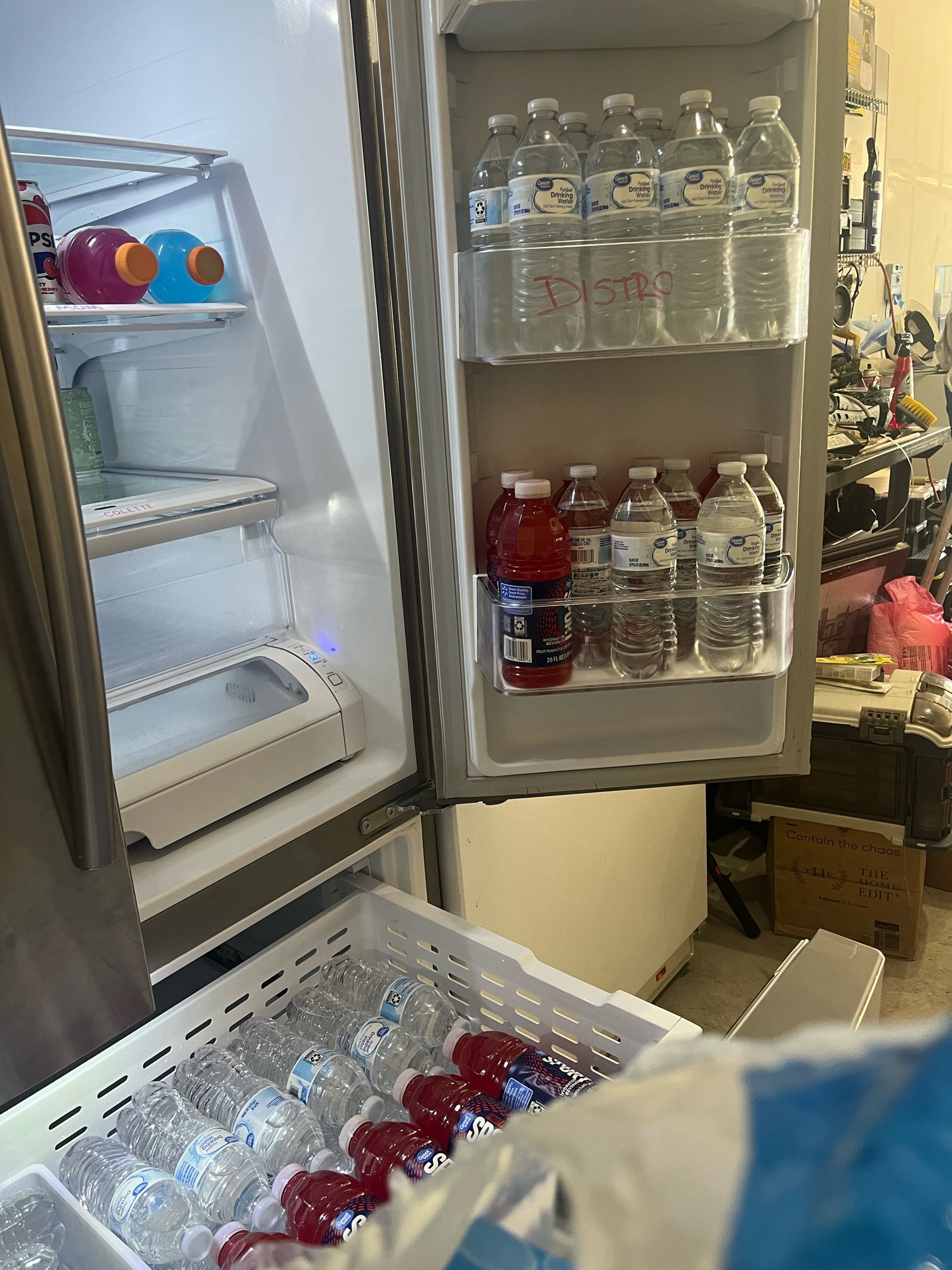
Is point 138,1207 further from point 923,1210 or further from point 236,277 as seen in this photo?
point 236,277

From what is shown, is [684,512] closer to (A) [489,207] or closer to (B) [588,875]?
(A) [489,207]

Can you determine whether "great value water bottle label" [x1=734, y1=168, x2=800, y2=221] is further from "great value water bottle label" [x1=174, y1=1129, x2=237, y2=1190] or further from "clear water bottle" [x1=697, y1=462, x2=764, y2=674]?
"great value water bottle label" [x1=174, y1=1129, x2=237, y2=1190]

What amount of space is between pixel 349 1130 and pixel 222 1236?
0.18 metres

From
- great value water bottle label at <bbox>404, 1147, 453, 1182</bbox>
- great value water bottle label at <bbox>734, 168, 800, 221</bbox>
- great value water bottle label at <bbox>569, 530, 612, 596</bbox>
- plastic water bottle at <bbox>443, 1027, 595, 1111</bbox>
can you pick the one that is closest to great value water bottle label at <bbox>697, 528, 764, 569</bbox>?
great value water bottle label at <bbox>569, 530, 612, 596</bbox>

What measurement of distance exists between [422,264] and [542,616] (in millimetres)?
480

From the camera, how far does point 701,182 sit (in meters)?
1.08

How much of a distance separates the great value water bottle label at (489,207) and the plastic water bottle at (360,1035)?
1036mm

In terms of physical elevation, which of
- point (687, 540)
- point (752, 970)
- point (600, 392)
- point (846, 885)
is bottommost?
point (752, 970)

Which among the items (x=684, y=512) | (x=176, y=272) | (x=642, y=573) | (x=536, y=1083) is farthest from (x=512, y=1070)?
(x=176, y=272)

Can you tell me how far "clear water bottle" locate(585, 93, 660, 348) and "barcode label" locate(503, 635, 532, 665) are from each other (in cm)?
39

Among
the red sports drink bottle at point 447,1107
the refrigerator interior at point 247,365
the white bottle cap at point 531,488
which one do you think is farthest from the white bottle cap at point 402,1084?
the white bottle cap at point 531,488

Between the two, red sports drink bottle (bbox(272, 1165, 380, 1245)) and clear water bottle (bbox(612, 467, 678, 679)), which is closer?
red sports drink bottle (bbox(272, 1165, 380, 1245))

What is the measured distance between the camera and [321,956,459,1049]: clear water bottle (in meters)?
1.25

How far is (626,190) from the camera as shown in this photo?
1086 mm
